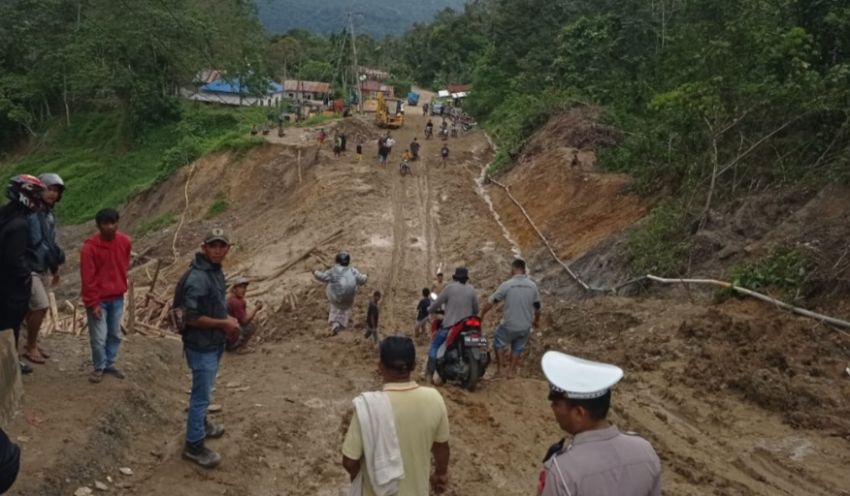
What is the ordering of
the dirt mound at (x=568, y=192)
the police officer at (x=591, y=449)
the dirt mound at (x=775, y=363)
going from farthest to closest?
the dirt mound at (x=568, y=192) → the dirt mound at (x=775, y=363) → the police officer at (x=591, y=449)

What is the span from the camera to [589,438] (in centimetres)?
292

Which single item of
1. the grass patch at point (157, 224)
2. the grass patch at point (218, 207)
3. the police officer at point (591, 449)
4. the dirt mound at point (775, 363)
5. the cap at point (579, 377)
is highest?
the cap at point (579, 377)

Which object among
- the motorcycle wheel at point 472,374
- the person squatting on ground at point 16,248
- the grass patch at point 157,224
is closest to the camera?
the person squatting on ground at point 16,248

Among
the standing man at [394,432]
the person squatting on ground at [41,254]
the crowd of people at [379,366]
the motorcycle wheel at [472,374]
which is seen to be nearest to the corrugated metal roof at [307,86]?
the crowd of people at [379,366]

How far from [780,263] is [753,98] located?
441 cm

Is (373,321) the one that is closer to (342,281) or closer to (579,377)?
(342,281)

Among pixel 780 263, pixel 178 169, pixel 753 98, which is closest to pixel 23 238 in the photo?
pixel 780 263

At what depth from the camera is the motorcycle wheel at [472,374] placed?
8375 mm

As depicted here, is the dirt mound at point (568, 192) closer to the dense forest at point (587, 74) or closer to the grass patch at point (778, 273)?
the dense forest at point (587, 74)

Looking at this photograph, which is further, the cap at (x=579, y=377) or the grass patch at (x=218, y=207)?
the grass patch at (x=218, y=207)

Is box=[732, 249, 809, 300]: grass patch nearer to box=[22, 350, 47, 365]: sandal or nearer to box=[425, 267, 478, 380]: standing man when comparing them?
box=[425, 267, 478, 380]: standing man

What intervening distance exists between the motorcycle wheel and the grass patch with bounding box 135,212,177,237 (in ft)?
69.2

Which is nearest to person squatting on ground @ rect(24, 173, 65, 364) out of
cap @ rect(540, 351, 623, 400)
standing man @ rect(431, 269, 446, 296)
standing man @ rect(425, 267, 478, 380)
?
standing man @ rect(425, 267, 478, 380)

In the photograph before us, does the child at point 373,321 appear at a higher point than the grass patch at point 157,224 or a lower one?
higher
